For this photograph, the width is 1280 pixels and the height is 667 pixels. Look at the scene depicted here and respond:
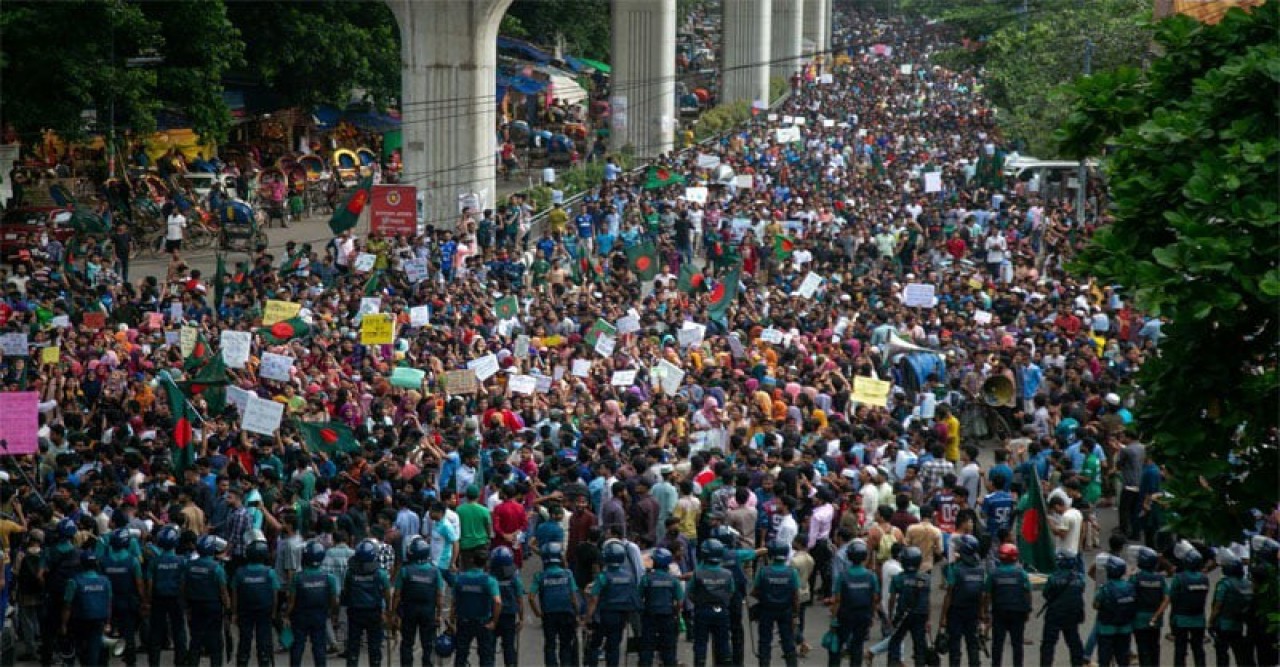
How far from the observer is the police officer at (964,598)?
14992 mm

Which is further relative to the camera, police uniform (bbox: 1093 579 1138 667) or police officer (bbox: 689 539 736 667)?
police officer (bbox: 689 539 736 667)

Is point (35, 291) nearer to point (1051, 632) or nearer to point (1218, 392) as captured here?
point (1051, 632)

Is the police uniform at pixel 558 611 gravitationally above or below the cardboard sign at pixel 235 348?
below

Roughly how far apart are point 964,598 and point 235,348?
367 inches

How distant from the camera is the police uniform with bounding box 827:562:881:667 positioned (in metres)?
15.1

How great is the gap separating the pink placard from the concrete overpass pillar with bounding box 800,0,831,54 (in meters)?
82.6

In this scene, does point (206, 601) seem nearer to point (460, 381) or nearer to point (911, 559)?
point (911, 559)

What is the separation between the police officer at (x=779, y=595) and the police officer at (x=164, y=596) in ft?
14.8

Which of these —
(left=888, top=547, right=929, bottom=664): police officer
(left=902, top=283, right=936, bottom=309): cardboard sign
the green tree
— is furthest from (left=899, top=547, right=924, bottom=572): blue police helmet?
(left=902, top=283, right=936, bottom=309): cardboard sign

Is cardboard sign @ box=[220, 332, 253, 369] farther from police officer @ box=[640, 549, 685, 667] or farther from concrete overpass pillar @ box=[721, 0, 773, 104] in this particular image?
concrete overpass pillar @ box=[721, 0, 773, 104]

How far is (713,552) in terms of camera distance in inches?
591

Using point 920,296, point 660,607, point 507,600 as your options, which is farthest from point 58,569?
point 920,296

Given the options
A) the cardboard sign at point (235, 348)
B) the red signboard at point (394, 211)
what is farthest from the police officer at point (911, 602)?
the red signboard at point (394, 211)

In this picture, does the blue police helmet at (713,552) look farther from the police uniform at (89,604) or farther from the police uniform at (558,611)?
the police uniform at (89,604)
